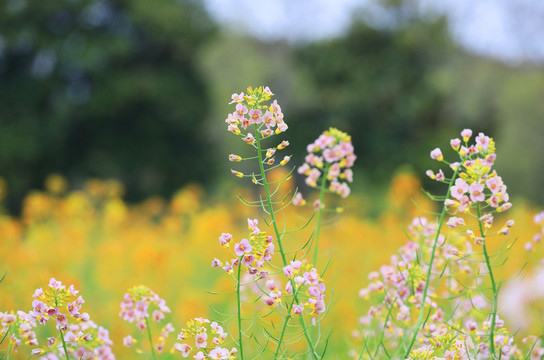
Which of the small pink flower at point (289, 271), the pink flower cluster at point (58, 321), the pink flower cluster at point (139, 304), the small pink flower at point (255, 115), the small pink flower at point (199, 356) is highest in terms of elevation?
the small pink flower at point (255, 115)

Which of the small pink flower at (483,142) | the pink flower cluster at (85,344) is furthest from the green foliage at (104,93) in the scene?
the small pink flower at (483,142)

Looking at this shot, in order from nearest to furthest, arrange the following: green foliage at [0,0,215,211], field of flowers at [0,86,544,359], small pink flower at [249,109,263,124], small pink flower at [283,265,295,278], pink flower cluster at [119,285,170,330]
→ 1. small pink flower at [283,265,295,278]
2. small pink flower at [249,109,263,124]
3. pink flower cluster at [119,285,170,330]
4. field of flowers at [0,86,544,359]
5. green foliage at [0,0,215,211]

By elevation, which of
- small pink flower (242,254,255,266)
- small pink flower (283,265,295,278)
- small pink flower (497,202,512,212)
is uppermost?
small pink flower (497,202,512,212)

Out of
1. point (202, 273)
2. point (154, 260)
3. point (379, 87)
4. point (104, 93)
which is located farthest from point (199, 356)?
point (379, 87)

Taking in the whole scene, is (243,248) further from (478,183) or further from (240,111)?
(478,183)

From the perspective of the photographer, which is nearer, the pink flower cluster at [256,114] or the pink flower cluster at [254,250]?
the pink flower cluster at [254,250]

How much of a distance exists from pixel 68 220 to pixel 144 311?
4349mm

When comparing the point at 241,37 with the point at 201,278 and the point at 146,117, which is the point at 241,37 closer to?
the point at 146,117

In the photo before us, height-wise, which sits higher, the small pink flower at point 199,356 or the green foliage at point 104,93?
the green foliage at point 104,93

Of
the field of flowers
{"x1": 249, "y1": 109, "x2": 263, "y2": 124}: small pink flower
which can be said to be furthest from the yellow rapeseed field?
{"x1": 249, "y1": 109, "x2": 263, "y2": 124}: small pink flower

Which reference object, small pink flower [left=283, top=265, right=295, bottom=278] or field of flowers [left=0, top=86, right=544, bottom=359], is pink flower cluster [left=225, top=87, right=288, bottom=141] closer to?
field of flowers [left=0, top=86, right=544, bottom=359]

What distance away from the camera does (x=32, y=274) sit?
3676 mm

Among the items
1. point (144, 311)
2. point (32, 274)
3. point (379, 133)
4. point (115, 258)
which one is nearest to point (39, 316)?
point (144, 311)

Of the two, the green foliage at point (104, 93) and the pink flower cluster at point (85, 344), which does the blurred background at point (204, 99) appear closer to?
the green foliage at point (104, 93)
